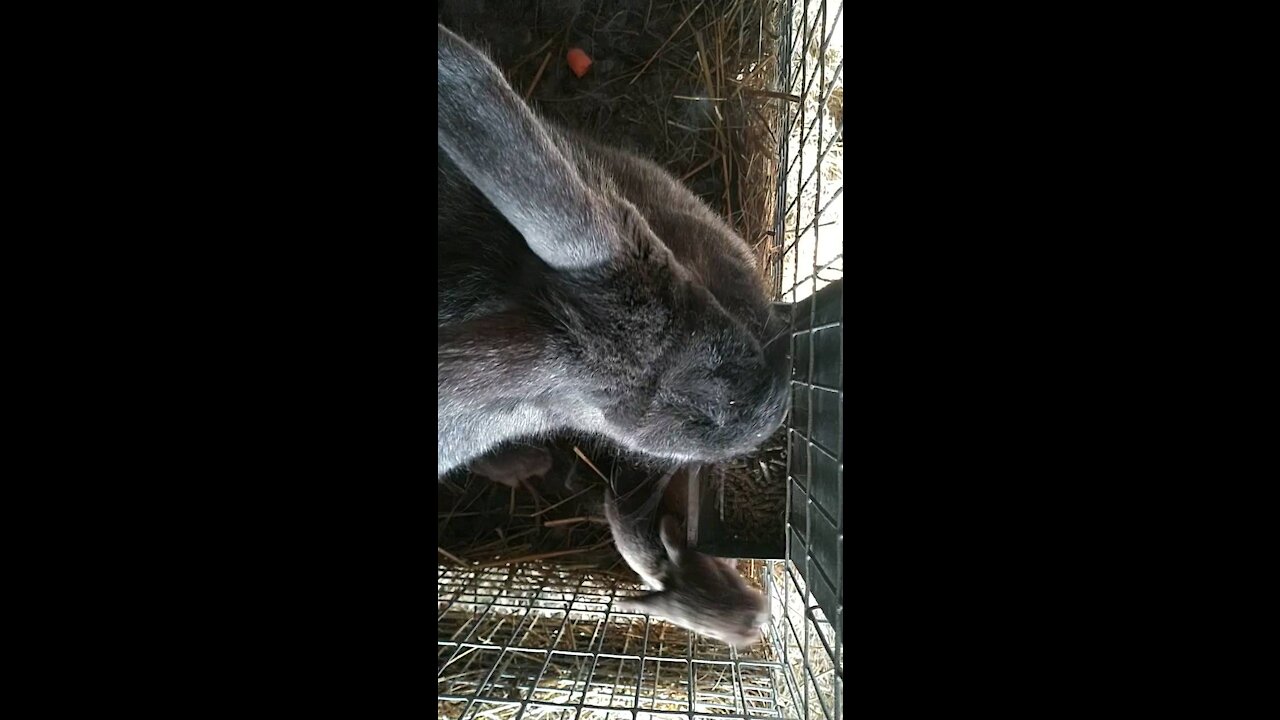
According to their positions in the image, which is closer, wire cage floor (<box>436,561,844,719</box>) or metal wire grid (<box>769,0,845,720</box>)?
metal wire grid (<box>769,0,845,720</box>)

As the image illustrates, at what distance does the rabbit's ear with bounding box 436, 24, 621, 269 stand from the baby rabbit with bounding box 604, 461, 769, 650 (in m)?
0.69

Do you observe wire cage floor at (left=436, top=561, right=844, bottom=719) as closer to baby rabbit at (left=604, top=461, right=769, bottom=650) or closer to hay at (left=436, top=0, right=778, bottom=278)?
baby rabbit at (left=604, top=461, right=769, bottom=650)

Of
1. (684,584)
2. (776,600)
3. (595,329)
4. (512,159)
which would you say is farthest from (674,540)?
(512,159)

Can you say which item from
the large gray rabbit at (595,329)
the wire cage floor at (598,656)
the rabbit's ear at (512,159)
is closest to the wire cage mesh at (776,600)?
the wire cage floor at (598,656)

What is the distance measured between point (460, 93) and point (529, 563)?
1.25 m

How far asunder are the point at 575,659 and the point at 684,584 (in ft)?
0.93

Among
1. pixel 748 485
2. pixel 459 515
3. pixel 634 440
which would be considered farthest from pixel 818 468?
pixel 459 515

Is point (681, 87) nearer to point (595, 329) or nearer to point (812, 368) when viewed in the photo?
point (595, 329)

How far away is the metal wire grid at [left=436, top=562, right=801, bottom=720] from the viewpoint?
59.6 inches

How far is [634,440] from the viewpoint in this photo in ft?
5.59

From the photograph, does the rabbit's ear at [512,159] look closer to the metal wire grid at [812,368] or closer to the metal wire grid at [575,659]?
the metal wire grid at [812,368]

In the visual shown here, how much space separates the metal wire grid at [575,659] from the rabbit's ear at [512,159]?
0.83 meters

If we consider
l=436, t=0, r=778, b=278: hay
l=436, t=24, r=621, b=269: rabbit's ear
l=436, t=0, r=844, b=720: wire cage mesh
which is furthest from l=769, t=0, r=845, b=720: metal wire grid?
l=436, t=24, r=621, b=269: rabbit's ear

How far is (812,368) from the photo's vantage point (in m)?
1.41
